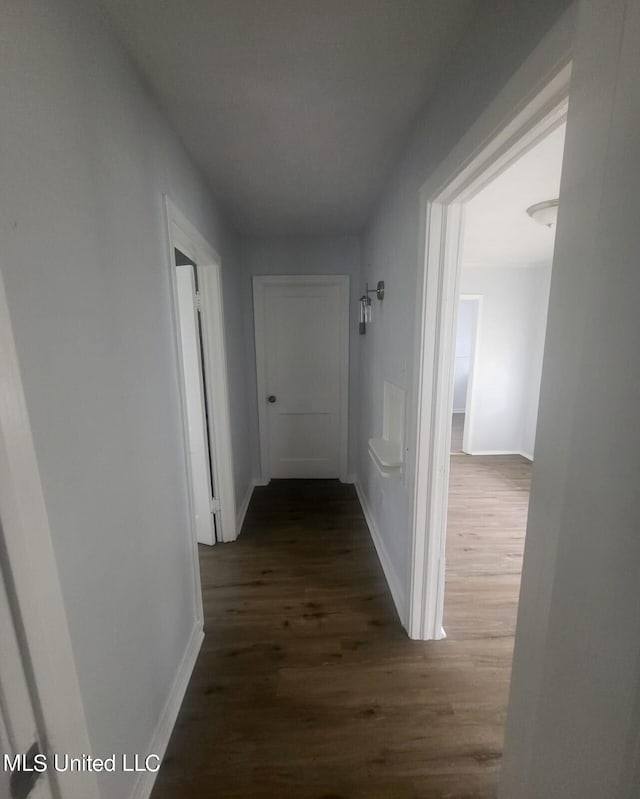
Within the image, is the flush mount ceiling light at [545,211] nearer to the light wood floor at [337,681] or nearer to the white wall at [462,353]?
the light wood floor at [337,681]

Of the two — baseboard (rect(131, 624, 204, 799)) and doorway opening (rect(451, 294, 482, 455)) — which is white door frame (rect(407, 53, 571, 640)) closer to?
baseboard (rect(131, 624, 204, 799))

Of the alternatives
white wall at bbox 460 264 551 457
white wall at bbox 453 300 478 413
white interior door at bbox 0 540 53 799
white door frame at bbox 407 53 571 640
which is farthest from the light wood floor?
white wall at bbox 453 300 478 413

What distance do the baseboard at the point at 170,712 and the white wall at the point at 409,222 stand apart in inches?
43.0

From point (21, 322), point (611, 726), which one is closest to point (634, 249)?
point (611, 726)

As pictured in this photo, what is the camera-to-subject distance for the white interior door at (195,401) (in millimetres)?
2090

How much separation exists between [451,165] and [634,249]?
2.78ft

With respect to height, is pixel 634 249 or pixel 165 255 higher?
pixel 165 255

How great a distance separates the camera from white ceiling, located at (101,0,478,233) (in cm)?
93

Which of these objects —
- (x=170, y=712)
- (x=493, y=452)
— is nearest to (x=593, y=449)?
(x=170, y=712)

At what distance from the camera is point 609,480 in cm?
52

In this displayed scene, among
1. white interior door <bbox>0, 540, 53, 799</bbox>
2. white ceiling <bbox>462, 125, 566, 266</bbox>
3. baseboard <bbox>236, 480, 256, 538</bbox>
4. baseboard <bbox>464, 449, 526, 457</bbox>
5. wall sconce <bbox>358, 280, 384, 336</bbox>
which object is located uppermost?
white ceiling <bbox>462, 125, 566, 266</bbox>

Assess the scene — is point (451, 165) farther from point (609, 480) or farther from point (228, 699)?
point (228, 699)

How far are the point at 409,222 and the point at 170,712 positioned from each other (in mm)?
2343

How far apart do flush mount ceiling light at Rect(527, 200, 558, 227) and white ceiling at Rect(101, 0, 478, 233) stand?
42.5 inches
